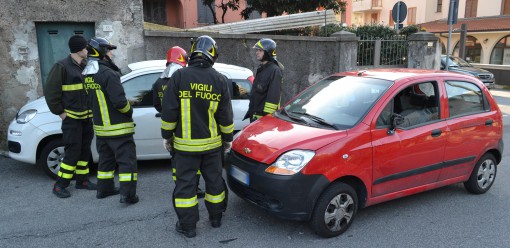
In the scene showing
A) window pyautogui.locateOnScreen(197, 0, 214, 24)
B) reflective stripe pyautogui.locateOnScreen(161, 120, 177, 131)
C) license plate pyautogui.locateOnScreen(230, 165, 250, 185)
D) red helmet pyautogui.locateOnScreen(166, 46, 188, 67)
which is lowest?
license plate pyautogui.locateOnScreen(230, 165, 250, 185)

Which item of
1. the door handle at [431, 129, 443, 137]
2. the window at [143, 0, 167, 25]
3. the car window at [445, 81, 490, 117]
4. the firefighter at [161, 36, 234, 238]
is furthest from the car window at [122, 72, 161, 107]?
the window at [143, 0, 167, 25]

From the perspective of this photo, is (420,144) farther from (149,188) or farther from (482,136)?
(149,188)

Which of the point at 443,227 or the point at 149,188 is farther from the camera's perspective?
the point at 149,188

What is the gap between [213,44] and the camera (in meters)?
3.78

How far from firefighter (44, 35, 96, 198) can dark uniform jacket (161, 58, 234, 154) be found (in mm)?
1748

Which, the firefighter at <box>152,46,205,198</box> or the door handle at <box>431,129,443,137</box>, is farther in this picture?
the firefighter at <box>152,46,205,198</box>

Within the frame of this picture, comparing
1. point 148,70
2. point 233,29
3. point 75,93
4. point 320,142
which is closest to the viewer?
point 320,142

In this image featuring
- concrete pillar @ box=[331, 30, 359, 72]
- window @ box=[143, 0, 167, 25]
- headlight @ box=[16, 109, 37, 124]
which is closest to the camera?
headlight @ box=[16, 109, 37, 124]

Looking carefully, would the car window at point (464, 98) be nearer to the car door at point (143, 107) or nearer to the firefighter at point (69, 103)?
the car door at point (143, 107)

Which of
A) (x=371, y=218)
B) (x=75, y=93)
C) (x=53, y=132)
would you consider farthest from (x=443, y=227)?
(x=53, y=132)

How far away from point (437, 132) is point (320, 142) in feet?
4.88

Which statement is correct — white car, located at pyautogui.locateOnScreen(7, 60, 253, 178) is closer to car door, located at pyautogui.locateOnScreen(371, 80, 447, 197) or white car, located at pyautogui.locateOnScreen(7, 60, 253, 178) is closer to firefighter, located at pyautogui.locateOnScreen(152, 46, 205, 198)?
firefighter, located at pyautogui.locateOnScreen(152, 46, 205, 198)

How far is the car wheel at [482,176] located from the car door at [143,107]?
404cm

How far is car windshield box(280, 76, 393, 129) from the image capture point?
4.10 meters
